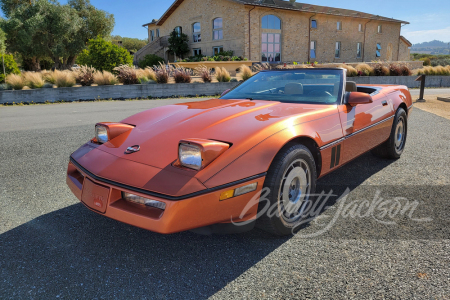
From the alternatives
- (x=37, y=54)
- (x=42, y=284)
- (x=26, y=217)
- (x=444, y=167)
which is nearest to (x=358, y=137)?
(x=444, y=167)

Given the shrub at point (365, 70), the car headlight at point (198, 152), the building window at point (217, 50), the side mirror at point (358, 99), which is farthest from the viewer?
the building window at point (217, 50)

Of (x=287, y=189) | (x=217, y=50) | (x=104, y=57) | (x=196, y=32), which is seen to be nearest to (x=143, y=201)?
(x=287, y=189)

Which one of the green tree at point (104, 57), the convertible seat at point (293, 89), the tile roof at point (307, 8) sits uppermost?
the tile roof at point (307, 8)

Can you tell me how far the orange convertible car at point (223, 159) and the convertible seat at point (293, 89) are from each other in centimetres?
1

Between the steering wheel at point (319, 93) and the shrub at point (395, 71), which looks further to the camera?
the shrub at point (395, 71)

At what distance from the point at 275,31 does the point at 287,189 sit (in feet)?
106

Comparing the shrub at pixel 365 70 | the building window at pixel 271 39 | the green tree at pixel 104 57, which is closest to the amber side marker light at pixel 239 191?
the green tree at pixel 104 57

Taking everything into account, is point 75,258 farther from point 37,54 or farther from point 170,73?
point 37,54

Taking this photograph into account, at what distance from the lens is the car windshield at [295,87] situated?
3426 millimetres

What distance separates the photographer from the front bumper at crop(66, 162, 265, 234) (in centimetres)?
202

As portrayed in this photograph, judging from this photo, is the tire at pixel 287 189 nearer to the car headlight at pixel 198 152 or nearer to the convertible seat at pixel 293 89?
A: the car headlight at pixel 198 152

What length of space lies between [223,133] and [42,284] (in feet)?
4.97

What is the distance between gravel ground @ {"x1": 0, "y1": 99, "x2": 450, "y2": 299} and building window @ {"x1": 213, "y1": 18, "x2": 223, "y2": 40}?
3155 centimetres

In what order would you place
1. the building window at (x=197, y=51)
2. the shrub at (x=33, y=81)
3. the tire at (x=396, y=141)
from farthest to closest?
the building window at (x=197, y=51) < the shrub at (x=33, y=81) < the tire at (x=396, y=141)
